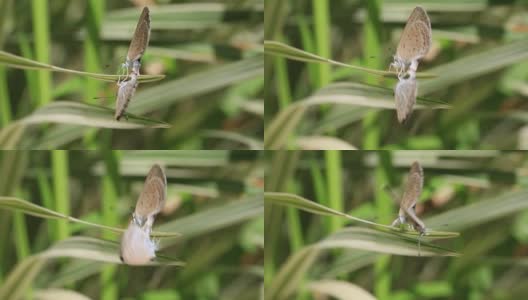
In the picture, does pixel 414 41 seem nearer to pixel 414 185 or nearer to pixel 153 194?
pixel 414 185

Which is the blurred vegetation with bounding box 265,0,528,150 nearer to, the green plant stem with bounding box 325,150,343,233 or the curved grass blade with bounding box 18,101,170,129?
the green plant stem with bounding box 325,150,343,233

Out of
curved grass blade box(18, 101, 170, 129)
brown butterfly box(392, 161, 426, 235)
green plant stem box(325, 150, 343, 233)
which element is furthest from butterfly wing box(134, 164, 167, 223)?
brown butterfly box(392, 161, 426, 235)

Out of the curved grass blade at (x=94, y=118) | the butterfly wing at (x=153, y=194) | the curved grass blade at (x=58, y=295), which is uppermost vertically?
the curved grass blade at (x=94, y=118)

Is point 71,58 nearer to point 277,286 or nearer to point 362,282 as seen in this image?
point 277,286

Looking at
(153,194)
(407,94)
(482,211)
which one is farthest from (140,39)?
(482,211)

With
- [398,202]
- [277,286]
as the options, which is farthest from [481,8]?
[277,286]

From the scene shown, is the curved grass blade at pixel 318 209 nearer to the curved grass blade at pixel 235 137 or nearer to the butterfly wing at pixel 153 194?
the curved grass blade at pixel 235 137

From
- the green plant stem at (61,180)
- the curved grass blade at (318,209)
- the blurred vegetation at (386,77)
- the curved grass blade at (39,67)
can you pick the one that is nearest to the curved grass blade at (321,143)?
the blurred vegetation at (386,77)
